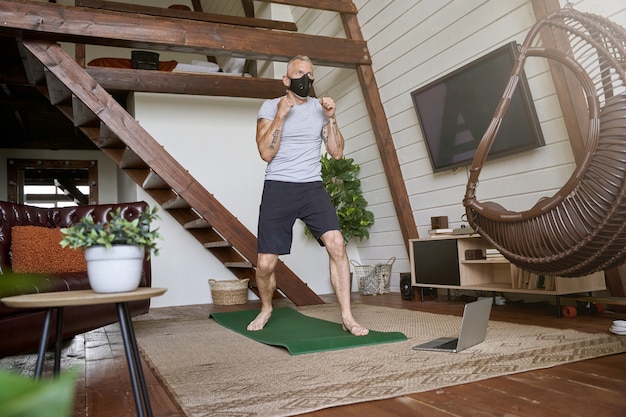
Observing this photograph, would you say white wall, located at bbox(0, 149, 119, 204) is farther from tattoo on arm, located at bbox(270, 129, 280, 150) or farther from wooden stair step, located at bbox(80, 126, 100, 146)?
tattoo on arm, located at bbox(270, 129, 280, 150)

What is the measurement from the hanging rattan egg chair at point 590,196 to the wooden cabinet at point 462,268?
54.4 inches

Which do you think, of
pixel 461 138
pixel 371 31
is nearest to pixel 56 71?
pixel 371 31

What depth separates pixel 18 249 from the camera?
2.92m

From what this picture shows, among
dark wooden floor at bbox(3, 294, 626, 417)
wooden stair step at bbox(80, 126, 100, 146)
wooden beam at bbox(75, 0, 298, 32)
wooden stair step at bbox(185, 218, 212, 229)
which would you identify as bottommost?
dark wooden floor at bbox(3, 294, 626, 417)

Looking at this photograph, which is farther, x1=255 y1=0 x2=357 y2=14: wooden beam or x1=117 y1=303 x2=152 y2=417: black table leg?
x1=255 y1=0 x2=357 y2=14: wooden beam

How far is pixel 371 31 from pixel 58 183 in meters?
6.36

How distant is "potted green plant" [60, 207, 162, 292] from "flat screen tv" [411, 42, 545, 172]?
105 inches

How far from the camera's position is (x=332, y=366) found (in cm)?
205

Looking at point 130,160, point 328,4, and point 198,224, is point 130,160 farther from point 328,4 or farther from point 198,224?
point 328,4

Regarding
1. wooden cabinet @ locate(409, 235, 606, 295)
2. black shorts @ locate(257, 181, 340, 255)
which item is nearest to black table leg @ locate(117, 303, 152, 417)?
black shorts @ locate(257, 181, 340, 255)

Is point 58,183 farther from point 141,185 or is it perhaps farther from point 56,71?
point 56,71

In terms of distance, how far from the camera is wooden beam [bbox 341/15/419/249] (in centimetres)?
464

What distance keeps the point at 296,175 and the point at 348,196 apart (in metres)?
2.43

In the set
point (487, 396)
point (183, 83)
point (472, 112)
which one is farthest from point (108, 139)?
point (487, 396)
